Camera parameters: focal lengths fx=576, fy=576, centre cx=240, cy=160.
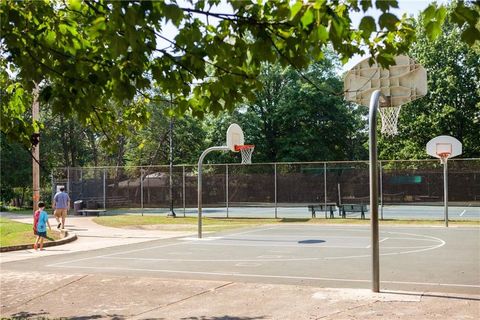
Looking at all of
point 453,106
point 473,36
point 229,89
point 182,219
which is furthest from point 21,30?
point 453,106

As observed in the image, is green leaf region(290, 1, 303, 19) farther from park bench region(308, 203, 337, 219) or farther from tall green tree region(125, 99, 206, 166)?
tall green tree region(125, 99, 206, 166)

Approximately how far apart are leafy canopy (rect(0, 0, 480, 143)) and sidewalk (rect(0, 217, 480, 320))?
10.8 ft

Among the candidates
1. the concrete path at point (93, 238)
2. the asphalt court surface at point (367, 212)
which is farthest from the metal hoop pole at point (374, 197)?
the asphalt court surface at point (367, 212)

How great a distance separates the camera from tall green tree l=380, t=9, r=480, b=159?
146ft

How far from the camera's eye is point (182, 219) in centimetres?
2922

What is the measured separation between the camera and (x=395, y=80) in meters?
19.8

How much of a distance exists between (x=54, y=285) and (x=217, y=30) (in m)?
6.73

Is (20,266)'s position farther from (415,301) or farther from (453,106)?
(453,106)

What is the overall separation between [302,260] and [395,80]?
9187 millimetres

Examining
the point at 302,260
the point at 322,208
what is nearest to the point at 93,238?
the point at 302,260

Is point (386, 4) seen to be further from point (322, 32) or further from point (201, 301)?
point (201, 301)

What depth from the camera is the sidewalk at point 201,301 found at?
7738 millimetres

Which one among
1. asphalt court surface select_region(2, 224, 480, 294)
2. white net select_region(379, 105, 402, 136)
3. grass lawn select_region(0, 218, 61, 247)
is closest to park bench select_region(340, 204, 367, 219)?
white net select_region(379, 105, 402, 136)

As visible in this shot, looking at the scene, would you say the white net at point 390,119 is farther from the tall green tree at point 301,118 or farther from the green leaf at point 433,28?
the tall green tree at point 301,118
